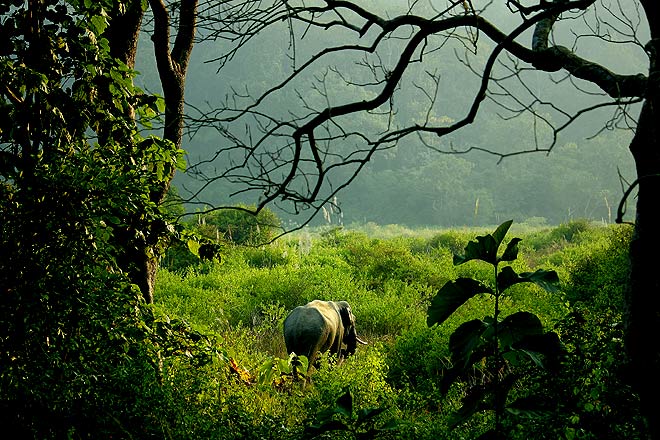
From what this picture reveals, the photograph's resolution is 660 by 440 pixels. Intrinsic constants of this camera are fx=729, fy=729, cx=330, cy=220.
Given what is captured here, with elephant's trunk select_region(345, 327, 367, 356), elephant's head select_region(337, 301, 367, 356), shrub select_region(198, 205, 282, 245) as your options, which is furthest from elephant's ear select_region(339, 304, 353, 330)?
shrub select_region(198, 205, 282, 245)

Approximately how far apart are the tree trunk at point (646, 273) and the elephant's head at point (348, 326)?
6139mm

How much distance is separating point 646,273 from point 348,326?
6.42 m

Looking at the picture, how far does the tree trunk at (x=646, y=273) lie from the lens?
Result: 3.11 m

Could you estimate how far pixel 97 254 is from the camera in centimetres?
416

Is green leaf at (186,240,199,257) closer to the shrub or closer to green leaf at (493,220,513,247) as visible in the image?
green leaf at (493,220,513,247)

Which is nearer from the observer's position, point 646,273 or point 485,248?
point 485,248

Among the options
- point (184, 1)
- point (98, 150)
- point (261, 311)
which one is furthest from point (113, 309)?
point (261, 311)

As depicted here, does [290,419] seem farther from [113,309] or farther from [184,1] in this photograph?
[184,1]

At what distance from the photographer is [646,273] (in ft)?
10.4

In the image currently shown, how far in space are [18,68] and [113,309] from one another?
143cm

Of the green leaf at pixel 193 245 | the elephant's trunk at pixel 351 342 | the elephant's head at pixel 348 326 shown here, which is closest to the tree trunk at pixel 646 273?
the green leaf at pixel 193 245

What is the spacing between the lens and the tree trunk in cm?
311

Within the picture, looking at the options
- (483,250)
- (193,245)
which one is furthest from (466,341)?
(193,245)

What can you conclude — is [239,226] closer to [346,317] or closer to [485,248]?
[346,317]
